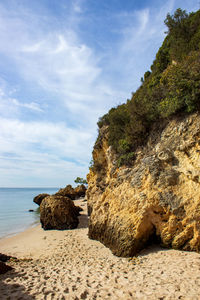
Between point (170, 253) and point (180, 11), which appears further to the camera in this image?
point (180, 11)

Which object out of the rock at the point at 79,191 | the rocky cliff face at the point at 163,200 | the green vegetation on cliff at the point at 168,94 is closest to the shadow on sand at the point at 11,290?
the rocky cliff face at the point at 163,200

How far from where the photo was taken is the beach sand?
4.56 meters

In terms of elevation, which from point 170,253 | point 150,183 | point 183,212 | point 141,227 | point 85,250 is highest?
point 150,183

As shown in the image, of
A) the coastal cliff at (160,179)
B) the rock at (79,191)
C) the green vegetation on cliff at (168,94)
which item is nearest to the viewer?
the coastal cliff at (160,179)

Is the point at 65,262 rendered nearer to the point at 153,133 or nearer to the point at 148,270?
the point at 148,270

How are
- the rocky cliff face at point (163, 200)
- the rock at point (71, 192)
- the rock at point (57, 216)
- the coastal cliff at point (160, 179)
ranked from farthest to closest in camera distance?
1. the rock at point (71, 192)
2. the rock at point (57, 216)
3. the coastal cliff at point (160, 179)
4. the rocky cliff face at point (163, 200)

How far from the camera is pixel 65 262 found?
744 cm

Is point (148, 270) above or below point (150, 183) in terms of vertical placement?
below

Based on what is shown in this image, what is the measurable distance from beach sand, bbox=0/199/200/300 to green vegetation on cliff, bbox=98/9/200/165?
626 centimetres

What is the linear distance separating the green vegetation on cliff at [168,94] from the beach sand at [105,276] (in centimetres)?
626

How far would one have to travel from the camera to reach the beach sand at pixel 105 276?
Answer: 456 cm

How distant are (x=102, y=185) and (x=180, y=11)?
17405 millimetres

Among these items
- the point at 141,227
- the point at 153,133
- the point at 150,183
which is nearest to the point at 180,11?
the point at 153,133

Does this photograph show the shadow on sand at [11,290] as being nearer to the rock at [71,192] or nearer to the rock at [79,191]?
the rock at [71,192]
